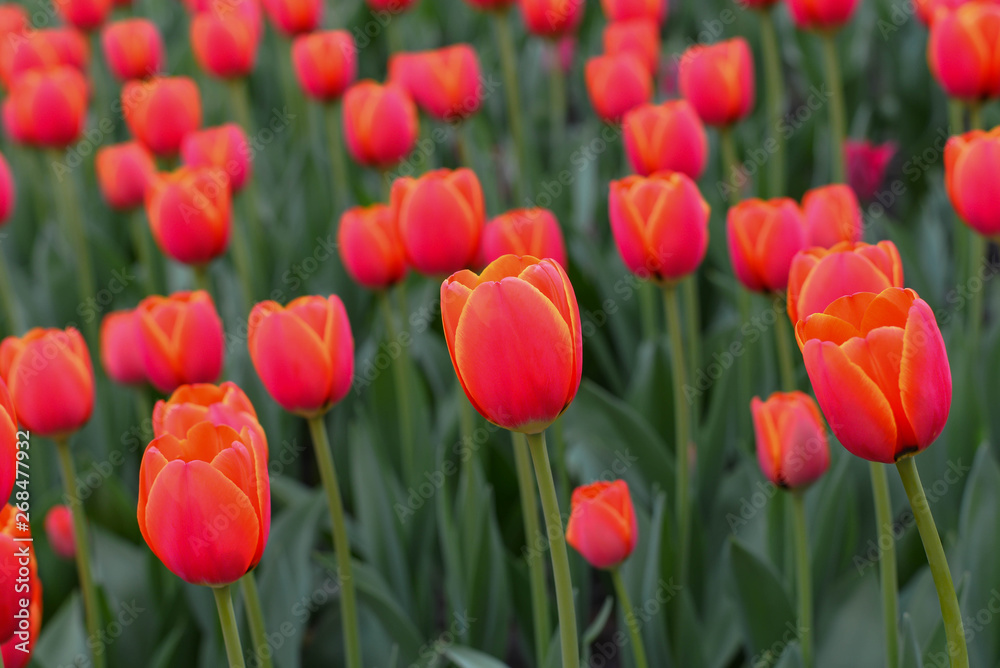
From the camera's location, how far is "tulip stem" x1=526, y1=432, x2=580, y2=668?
771 millimetres

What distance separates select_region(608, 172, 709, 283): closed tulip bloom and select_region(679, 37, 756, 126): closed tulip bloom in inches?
24.3

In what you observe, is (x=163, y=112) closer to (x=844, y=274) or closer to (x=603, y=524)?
(x=603, y=524)

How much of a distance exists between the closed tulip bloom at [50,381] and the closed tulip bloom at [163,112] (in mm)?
1078

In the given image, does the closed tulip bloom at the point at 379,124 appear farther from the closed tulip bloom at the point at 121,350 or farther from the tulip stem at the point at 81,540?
the tulip stem at the point at 81,540

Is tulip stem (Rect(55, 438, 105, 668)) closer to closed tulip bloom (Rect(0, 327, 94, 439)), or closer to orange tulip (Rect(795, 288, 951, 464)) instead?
closed tulip bloom (Rect(0, 327, 94, 439))

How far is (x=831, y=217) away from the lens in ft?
4.44

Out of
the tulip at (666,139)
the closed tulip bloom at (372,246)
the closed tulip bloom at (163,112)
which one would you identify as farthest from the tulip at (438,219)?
the closed tulip bloom at (163,112)

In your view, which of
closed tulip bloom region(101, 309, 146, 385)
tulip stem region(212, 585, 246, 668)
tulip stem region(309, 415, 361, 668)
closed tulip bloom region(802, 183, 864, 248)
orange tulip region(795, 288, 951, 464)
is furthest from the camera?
closed tulip bloom region(101, 309, 146, 385)

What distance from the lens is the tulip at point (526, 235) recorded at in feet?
4.37

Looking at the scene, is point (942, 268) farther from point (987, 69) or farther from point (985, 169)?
point (985, 169)

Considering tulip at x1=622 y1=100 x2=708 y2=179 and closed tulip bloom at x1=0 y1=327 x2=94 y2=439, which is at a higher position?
tulip at x1=622 y1=100 x2=708 y2=179

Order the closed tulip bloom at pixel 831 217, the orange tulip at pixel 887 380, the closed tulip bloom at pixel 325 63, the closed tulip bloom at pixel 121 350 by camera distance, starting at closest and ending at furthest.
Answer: the orange tulip at pixel 887 380
the closed tulip bloom at pixel 831 217
the closed tulip bloom at pixel 121 350
the closed tulip bloom at pixel 325 63

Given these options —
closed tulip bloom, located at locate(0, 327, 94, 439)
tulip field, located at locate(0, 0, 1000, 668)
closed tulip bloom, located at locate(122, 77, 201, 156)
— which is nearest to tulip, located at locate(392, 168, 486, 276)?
tulip field, located at locate(0, 0, 1000, 668)

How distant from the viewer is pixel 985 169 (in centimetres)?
120
